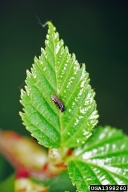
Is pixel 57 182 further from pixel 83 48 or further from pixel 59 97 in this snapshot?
pixel 83 48

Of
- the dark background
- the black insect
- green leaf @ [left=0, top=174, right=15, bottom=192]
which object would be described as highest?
the dark background

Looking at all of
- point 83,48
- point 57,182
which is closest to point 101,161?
point 57,182

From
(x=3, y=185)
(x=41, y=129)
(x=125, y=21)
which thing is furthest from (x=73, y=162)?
(x=125, y=21)

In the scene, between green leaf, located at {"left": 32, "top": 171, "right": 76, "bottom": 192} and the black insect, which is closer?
the black insect

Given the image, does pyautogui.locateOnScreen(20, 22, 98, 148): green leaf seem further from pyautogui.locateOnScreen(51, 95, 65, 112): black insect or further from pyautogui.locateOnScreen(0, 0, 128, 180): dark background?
pyautogui.locateOnScreen(0, 0, 128, 180): dark background

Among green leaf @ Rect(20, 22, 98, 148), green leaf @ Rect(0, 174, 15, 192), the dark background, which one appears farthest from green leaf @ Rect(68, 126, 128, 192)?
the dark background

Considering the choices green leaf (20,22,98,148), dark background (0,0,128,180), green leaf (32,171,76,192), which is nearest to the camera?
green leaf (20,22,98,148)

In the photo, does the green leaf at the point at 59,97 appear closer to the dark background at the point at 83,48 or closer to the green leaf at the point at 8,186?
the green leaf at the point at 8,186
